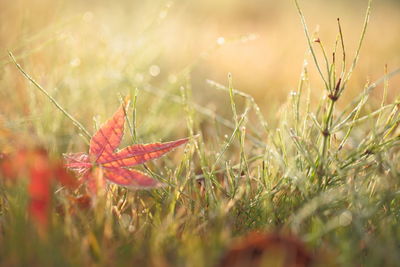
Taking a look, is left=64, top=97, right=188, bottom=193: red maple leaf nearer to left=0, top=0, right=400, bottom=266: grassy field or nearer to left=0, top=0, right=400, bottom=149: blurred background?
left=0, top=0, right=400, bottom=266: grassy field

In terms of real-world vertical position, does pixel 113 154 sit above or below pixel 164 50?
below

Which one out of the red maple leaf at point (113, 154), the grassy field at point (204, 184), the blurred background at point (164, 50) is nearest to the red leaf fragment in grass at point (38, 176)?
the grassy field at point (204, 184)

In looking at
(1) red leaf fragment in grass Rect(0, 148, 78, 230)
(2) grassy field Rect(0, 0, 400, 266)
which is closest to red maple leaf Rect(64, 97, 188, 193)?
(2) grassy field Rect(0, 0, 400, 266)

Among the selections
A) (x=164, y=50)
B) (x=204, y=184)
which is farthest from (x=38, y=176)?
(x=164, y=50)

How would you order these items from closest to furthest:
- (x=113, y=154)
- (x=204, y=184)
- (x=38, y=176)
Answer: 1. (x=38, y=176)
2. (x=113, y=154)
3. (x=204, y=184)

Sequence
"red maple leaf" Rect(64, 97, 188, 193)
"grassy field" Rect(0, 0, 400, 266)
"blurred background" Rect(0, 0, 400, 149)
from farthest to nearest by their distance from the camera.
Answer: "blurred background" Rect(0, 0, 400, 149), "red maple leaf" Rect(64, 97, 188, 193), "grassy field" Rect(0, 0, 400, 266)

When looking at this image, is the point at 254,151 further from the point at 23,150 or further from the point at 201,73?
the point at 201,73

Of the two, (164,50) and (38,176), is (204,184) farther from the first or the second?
(164,50)

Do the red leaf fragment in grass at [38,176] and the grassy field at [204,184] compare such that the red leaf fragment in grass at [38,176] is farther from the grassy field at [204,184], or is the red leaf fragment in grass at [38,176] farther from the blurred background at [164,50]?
the blurred background at [164,50]
